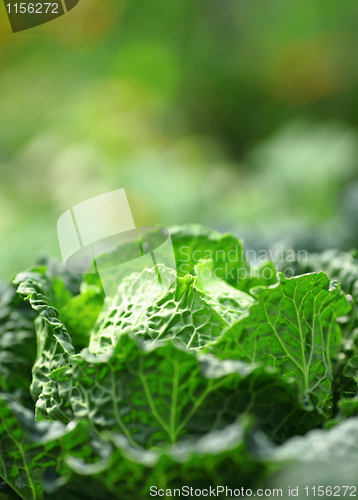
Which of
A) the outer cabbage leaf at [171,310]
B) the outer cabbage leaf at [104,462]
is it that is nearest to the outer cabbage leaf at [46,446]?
the outer cabbage leaf at [104,462]

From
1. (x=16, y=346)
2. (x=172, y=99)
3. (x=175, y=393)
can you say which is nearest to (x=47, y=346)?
(x=16, y=346)

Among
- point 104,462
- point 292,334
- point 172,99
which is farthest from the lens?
point 172,99

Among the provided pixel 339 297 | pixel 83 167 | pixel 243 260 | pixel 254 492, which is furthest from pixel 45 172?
pixel 254 492

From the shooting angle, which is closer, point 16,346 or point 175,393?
point 175,393

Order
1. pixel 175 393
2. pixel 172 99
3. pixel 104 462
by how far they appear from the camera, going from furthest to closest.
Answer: pixel 172 99, pixel 175 393, pixel 104 462

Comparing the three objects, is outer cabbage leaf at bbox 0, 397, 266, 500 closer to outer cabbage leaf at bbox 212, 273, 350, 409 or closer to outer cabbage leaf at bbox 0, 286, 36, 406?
outer cabbage leaf at bbox 212, 273, 350, 409

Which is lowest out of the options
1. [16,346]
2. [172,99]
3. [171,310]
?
[16,346]

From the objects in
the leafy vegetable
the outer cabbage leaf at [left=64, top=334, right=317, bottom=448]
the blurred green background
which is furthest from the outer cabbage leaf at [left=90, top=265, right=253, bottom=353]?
the blurred green background

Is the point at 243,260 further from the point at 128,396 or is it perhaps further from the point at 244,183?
the point at 244,183

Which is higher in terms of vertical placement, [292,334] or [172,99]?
[172,99]

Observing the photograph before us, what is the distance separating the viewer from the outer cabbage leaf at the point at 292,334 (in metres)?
0.94

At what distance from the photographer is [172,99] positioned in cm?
483

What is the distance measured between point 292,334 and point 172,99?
4.25 m

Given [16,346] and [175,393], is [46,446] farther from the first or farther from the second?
[16,346]
